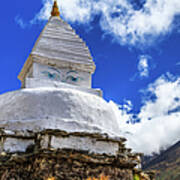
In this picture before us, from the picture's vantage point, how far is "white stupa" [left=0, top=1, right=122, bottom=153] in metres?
7.75

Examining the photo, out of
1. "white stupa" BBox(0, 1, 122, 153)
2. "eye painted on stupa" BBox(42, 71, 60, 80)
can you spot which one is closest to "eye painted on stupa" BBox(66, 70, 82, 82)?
"white stupa" BBox(0, 1, 122, 153)

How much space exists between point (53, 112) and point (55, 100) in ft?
1.24

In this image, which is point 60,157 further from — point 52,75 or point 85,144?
point 52,75

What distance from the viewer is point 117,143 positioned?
26.9ft

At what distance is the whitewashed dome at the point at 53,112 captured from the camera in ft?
25.3

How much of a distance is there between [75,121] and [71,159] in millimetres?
1082

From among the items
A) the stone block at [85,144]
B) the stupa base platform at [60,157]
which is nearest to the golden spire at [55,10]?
the stupa base platform at [60,157]

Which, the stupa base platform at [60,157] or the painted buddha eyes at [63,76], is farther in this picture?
the painted buddha eyes at [63,76]

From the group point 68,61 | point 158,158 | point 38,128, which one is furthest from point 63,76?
point 158,158

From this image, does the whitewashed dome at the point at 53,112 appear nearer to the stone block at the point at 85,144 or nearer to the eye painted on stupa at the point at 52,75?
the stone block at the point at 85,144

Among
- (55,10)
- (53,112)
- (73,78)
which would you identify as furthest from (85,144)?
(55,10)

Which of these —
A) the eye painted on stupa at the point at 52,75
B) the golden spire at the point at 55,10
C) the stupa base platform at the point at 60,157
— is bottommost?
the stupa base platform at the point at 60,157

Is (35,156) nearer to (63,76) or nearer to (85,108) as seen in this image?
(85,108)

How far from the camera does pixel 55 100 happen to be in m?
8.12
